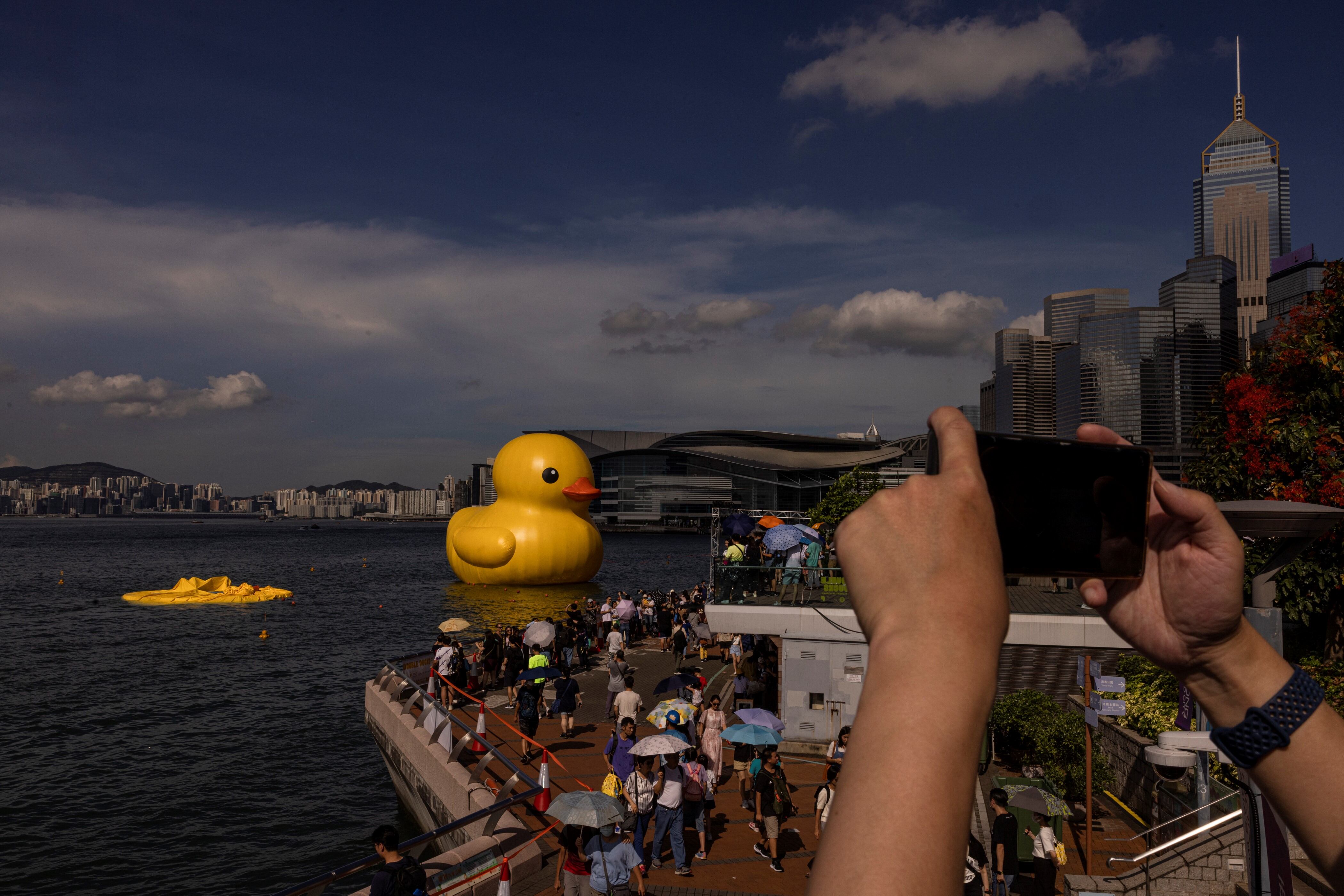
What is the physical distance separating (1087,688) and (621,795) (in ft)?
19.9

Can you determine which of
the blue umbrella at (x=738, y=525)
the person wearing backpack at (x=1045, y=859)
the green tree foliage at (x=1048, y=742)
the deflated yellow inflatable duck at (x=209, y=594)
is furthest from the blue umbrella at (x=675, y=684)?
the deflated yellow inflatable duck at (x=209, y=594)

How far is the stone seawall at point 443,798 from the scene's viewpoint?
27.9 feet

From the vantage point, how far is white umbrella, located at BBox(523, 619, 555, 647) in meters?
18.2

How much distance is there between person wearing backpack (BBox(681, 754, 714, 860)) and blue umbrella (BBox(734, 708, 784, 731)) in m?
1.50

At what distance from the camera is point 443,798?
11.8 metres

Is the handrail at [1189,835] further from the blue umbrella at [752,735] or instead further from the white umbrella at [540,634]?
the white umbrella at [540,634]

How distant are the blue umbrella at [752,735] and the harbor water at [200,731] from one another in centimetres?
664

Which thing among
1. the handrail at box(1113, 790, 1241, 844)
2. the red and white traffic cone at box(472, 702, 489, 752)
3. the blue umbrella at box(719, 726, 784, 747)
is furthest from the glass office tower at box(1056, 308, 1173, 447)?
the red and white traffic cone at box(472, 702, 489, 752)

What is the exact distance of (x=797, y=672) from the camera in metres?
14.5

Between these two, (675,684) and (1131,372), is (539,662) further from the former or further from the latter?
(1131,372)

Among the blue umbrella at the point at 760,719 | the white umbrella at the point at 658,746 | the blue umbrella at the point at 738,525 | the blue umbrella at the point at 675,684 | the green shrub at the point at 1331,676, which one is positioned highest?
→ the blue umbrella at the point at 738,525

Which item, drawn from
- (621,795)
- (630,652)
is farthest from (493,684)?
(621,795)

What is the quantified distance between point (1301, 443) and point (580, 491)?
85.4 feet

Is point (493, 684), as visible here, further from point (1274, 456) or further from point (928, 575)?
point (928, 575)
